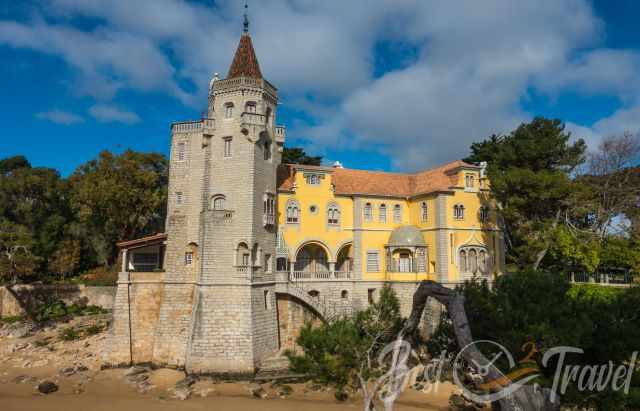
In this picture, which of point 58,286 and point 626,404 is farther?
point 58,286

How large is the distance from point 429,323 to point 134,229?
2842cm

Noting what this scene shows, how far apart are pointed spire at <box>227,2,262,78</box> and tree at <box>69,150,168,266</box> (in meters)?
15.5

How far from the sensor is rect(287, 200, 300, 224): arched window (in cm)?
3158

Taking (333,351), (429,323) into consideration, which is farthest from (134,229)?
(333,351)

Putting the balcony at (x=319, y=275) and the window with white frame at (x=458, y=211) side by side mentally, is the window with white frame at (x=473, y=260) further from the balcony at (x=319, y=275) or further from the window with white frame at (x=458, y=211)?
the balcony at (x=319, y=275)

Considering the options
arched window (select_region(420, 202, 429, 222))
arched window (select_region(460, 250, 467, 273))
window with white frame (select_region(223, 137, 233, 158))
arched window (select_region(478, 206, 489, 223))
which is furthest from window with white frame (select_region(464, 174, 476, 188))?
window with white frame (select_region(223, 137, 233, 158))

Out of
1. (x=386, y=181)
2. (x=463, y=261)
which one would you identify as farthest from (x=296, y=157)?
(x=463, y=261)

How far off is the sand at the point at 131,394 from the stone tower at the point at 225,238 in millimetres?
1802

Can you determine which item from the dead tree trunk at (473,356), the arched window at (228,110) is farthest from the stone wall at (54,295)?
the dead tree trunk at (473,356)

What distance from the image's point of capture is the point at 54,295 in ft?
119

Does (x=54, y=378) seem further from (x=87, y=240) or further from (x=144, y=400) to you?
(x=87, y=240)

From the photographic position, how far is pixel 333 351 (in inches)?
504

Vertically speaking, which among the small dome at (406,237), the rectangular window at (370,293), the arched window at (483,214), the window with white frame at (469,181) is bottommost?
the rectangular window at (370,293)

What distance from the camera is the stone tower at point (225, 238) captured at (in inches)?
979
